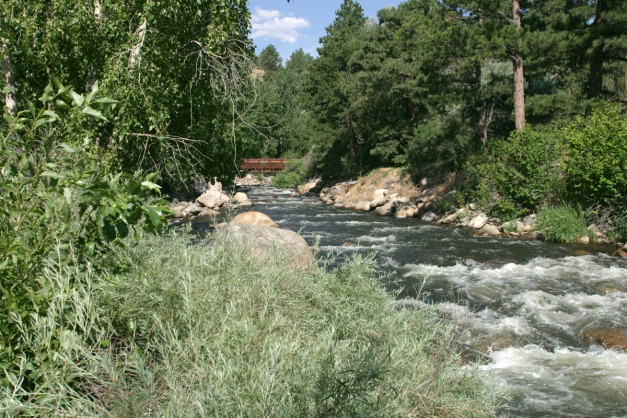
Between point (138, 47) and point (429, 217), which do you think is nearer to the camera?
point (138, 47)

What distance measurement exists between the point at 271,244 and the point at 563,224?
1100cm

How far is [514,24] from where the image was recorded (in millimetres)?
19031

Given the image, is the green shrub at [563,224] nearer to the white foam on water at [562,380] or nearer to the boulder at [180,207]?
the white foam on water at [562,380]

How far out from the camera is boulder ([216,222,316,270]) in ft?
15.8

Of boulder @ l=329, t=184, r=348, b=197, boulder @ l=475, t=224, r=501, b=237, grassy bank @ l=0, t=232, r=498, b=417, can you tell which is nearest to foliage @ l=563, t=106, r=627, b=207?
boulder @ l=475, t=224, r=501, b=237

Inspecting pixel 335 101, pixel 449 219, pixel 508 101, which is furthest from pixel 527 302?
pixel 335 101

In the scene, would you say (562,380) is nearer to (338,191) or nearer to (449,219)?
(449,219)

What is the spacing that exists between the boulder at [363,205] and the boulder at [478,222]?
7772mm

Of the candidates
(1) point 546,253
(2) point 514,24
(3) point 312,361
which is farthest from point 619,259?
(3) point 312,361

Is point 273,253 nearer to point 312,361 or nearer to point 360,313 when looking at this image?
point 360,313

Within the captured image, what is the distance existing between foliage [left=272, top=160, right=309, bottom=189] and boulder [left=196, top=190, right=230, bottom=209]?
13812 mm

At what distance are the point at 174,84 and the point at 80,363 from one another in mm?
4718

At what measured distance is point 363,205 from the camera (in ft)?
88.0

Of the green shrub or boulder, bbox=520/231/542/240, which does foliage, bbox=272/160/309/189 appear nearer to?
boulder, bbox=520/231/542/240
